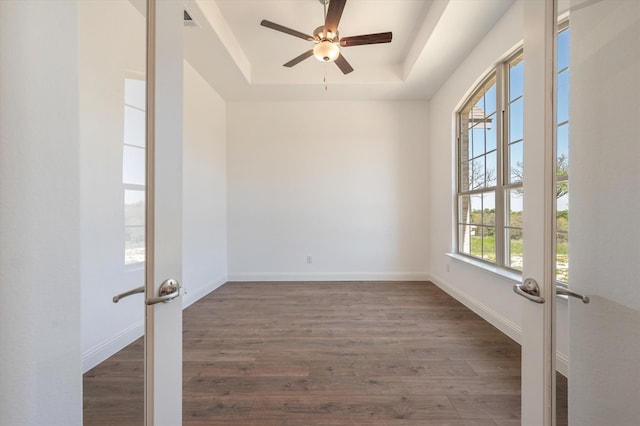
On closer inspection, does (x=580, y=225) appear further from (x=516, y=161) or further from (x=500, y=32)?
(x=500, y=32)

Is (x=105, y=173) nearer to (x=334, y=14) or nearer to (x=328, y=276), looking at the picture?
(x=334, y=14)

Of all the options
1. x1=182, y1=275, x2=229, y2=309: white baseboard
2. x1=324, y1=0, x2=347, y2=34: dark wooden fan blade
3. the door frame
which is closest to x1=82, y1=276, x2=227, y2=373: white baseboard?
the door frame

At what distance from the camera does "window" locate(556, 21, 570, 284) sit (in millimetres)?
894

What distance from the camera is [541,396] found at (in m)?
0.92

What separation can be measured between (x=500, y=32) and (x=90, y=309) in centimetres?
372

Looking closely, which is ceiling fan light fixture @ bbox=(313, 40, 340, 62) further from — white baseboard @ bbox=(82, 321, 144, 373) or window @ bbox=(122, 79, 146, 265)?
white baseboard @ bbox=(82, 321, 144, 373)

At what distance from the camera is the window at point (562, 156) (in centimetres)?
89

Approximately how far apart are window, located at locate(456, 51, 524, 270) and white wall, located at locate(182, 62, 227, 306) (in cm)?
360

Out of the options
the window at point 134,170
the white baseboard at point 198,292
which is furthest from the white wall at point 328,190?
the window at point 134,170

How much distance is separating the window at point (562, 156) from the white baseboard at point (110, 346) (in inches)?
62.2

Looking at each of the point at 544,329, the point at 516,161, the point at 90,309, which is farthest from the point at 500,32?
the point at 90,309

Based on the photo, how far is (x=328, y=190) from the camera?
14.0 ft

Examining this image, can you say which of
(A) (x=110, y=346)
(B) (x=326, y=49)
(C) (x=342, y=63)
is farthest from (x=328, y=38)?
(A) (x=110, y=346)

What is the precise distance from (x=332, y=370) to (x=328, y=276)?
7.82 feet
